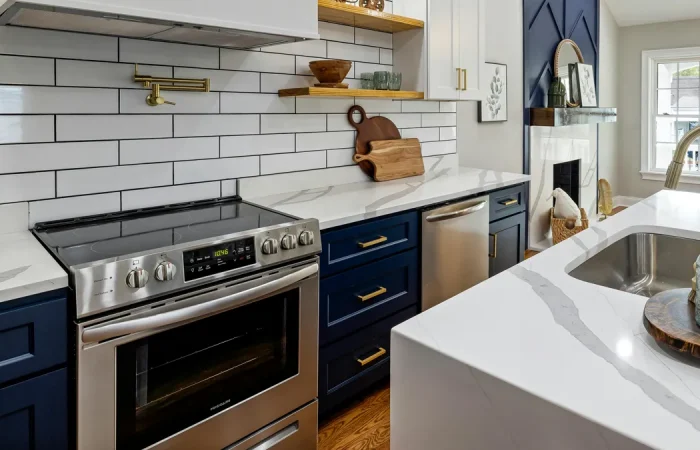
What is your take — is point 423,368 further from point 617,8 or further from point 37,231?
point 617,8

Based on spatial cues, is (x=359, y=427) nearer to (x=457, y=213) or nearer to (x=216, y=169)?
(x=457, y=213)

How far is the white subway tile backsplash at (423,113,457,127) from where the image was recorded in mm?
3275

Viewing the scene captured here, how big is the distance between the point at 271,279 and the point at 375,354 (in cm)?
77

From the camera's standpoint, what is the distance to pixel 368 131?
114 inches

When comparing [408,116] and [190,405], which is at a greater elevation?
[408,116]

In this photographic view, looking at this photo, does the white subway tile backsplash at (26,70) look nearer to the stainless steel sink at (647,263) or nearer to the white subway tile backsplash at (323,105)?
the white subway tile backsplash at (323,105)

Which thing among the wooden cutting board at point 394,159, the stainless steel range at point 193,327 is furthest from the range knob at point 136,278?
the wooden cutting board at point 394,159

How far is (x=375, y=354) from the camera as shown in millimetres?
2266

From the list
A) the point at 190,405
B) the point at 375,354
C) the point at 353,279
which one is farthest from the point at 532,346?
the point at 375,354

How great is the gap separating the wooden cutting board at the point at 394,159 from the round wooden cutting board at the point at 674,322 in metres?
2.00

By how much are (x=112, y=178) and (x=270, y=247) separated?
2.45 ft

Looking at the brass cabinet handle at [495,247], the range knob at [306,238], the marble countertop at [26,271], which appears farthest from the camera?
the brass cabinet handle at [495,247]

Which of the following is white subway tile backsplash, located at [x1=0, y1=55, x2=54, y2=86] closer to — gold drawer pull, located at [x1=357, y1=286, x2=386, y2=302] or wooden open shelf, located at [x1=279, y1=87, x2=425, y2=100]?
wooden open shelf, located at [x1=279, y1=87, x2=425, y2=100]

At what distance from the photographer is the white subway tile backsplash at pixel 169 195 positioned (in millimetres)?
2047
